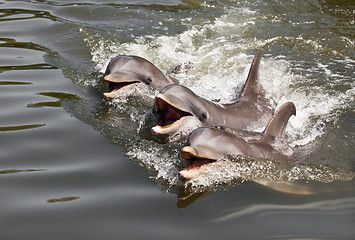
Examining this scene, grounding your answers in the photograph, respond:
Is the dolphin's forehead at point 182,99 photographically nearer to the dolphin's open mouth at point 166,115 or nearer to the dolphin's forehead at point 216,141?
the dolphin's open mouth at point 166,115

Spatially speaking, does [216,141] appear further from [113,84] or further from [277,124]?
[113,84]

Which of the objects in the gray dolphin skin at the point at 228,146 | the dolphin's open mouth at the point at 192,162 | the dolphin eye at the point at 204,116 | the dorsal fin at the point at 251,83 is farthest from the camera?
the dorsal fin at the point at 251,83

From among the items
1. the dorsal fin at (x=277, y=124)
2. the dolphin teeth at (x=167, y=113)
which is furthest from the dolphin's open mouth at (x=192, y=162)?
the dorsal fin at (x=277, y=124)

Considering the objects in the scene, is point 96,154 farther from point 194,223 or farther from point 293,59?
point 293,59

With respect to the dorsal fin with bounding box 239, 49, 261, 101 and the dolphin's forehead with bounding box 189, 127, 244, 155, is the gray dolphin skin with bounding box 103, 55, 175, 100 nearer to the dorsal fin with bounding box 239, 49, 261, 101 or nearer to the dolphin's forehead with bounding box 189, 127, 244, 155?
the dorsal fin with bounding box 239, 49, 261, 101

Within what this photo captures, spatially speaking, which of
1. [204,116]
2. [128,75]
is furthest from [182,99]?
[128,75]

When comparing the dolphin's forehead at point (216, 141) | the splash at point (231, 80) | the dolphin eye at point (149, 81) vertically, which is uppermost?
the dolphin's forehead at point (216, 141)

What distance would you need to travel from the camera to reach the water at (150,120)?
4.66 metres

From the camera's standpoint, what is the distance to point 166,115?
709cm

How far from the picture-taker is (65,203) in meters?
4.84

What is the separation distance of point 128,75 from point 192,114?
1.86m

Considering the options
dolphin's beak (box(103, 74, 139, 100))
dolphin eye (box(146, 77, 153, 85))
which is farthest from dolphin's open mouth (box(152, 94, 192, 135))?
dolphin eye (box(146, 77, 153, 85))

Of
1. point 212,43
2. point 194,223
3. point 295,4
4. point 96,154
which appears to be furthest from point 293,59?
point 194,223

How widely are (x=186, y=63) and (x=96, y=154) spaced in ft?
16.0
